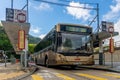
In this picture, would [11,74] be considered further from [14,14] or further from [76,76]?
[14,14]

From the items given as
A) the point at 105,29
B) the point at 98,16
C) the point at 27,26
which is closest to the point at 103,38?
the point at 105,29

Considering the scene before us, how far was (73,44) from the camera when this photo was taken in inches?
854

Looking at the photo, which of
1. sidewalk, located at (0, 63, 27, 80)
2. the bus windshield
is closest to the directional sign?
sidewalk, located at (0, 63, 27, 80)

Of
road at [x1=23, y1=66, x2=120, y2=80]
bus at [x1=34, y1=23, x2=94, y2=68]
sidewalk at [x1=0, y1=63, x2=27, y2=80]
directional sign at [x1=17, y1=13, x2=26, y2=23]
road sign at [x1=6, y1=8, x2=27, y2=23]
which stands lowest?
road at [x1=23, y1=66, x2=120, y2=80]

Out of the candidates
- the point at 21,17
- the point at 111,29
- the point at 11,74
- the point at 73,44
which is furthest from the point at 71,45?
the point at 11,74

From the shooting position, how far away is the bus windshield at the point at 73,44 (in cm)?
2162

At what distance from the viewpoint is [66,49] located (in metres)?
21.6

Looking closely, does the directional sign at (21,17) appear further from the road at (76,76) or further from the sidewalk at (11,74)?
the road at (76,76)

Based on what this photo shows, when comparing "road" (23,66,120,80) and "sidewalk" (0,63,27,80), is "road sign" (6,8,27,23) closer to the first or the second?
"sidewalk" (0,63,27,80)

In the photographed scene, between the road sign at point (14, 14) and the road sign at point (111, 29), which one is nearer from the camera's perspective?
the road sign at point (14, 14)

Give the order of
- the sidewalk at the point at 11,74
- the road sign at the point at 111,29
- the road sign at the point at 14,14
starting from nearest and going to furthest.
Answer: the sidewalk at the point at 11,74, the road sign at the point at 14,14, the road sign at the point at 111,29

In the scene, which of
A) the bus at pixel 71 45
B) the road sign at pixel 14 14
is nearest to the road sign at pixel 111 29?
the bus at pixel 71 45

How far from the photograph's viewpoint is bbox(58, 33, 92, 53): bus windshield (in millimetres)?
21625

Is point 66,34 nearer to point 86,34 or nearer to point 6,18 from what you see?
point 86,34
